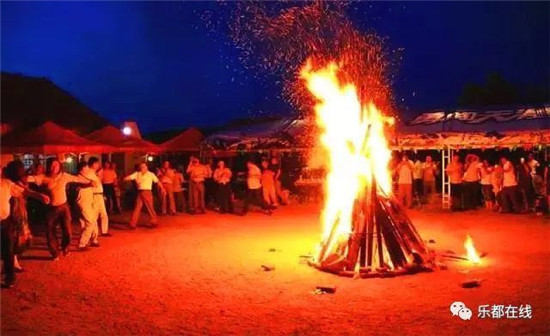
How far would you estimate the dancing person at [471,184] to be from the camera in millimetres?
17781

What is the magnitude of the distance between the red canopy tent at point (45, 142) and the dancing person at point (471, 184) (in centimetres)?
1324

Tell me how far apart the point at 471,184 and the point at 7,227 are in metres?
14.2

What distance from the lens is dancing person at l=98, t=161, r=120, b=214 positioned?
17.5 metres

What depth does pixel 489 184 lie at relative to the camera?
1756 cm

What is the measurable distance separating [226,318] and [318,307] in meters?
1.24

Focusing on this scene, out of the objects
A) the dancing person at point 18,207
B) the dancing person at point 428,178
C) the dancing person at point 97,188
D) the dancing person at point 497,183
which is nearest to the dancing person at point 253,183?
the dancing person at point 97,188

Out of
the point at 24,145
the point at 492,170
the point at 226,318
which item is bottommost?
the point at 226,318

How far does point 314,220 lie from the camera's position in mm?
16172

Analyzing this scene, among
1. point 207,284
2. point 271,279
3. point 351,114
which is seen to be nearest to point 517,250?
point 351,114

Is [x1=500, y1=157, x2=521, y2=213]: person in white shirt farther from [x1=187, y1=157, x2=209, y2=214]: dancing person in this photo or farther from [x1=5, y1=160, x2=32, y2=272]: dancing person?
[x1=5, y1=160, x2=32, y2=272]: dancing person

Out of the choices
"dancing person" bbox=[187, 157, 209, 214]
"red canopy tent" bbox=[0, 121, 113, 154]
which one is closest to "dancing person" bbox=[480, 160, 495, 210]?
"dancing person" bbox=[187, 157, 209, 214]

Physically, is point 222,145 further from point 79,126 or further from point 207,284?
point 207,284

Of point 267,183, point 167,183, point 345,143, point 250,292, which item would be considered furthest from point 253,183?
point 250,292

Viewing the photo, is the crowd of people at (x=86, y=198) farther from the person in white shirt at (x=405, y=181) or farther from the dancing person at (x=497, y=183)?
the dancing person at (x=497, y=183)
